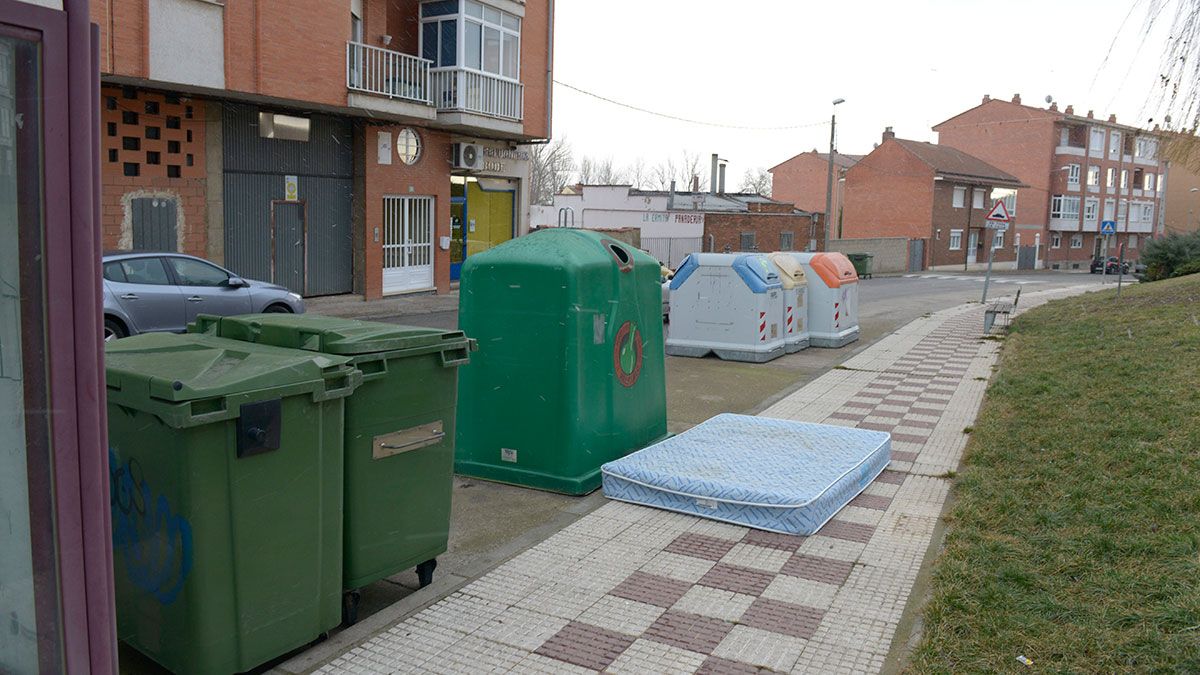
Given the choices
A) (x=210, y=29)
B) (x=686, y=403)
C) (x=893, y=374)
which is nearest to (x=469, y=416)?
(x=686, y=403)

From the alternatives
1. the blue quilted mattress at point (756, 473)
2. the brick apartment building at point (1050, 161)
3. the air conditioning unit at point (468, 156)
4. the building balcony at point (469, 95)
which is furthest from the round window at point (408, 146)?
the brick apartment building at point (1050, 161)

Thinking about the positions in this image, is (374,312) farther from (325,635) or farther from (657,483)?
(325,635)

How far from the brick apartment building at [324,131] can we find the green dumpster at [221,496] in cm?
1277

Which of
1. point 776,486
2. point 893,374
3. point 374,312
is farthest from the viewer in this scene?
point 374,312

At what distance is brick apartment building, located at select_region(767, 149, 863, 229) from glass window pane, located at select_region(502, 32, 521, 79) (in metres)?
44.7

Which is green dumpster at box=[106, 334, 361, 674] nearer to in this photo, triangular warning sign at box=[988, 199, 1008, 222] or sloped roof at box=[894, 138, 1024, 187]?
triangular warning sign at box=[988, 199, 1008, 222]

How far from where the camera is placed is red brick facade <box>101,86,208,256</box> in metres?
15.6

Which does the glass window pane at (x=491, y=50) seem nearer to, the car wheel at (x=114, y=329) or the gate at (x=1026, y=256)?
the car wheel at (x=114, y=329)

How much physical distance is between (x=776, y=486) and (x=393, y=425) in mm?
2689

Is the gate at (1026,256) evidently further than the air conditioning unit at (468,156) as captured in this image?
Yes

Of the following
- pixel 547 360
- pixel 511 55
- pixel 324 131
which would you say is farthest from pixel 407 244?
pixel 547 360

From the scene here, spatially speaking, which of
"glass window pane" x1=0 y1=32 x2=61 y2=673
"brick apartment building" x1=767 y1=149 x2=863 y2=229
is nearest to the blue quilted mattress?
"glass window pane" x1=0 y1=32 x2=61 y2=673

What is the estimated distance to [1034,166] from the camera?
66.5 m

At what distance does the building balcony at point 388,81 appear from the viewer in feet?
61.9
